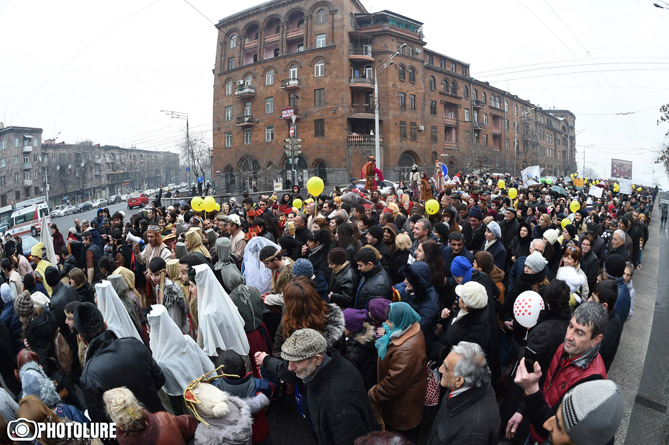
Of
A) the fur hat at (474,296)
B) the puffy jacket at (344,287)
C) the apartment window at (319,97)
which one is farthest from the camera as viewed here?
the apartment window at (319,97)

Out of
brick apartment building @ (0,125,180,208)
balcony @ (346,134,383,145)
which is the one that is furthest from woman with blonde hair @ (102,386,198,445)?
brick apartment building @ (0,125,180,208)

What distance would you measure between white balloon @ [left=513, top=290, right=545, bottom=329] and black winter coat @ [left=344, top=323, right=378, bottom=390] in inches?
57.3

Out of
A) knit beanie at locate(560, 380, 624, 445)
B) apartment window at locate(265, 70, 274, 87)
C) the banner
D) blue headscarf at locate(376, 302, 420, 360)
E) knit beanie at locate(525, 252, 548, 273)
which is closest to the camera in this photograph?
knit beanie at locate(560, 380, 624, 445)

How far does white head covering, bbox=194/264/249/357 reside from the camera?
385 cm

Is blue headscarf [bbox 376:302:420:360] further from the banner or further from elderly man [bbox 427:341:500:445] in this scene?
the banner

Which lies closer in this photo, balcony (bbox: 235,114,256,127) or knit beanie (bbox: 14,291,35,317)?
knit beanie (bbox: 14,291,35,317)

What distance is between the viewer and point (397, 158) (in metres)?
A: 39.8

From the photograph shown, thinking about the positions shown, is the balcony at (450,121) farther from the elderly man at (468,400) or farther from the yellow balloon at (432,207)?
the elderly man at (468,400)

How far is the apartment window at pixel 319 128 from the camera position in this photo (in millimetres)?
38844

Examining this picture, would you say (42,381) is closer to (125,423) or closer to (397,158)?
(125,423)

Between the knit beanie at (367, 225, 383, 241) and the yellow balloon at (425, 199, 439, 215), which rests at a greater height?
the yellow balloon at (425, 199, 439, 215)

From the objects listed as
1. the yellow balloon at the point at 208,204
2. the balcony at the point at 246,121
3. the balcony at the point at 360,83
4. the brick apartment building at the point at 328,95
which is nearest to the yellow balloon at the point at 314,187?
the yellow balloon at the point at 208,204

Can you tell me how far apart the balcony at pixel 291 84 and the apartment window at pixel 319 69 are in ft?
6.79

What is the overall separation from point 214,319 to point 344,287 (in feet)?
5.00
